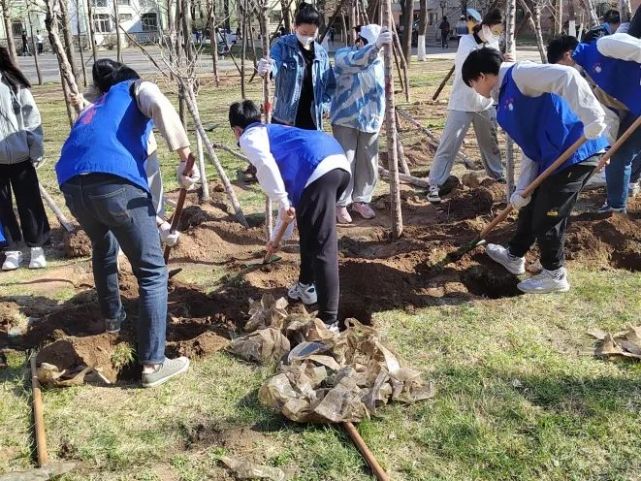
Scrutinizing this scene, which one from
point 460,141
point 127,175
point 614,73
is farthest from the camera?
point 460,141

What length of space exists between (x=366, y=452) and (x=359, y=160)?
3.35 meters

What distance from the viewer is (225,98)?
13.9 meters

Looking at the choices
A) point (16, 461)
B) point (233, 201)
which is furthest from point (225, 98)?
point (16, 461)

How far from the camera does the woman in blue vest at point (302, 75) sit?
481 cm

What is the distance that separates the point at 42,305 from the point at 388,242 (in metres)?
2.57

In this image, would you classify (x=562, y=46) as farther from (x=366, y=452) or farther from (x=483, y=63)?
(x=366, y=452)

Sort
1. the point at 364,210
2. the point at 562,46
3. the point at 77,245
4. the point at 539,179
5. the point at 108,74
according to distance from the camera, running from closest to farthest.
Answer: the point at 108,74, the point at 539,179, the point at 562,46, the point at 77,245, the point at 364,210

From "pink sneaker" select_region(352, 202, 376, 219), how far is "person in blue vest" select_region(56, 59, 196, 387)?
2689 millimetres

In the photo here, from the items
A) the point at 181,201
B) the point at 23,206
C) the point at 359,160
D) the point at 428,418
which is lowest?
the point at 428,418

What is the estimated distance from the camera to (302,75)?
16.2 ft

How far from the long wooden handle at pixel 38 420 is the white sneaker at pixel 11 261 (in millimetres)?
1820

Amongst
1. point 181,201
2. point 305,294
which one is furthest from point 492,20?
point 181,201

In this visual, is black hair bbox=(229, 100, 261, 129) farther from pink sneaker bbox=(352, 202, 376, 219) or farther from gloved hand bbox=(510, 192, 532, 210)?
pink sneaker bbox=(352, 202, 376, 219)

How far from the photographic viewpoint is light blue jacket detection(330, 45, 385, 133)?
5180 millimetres
